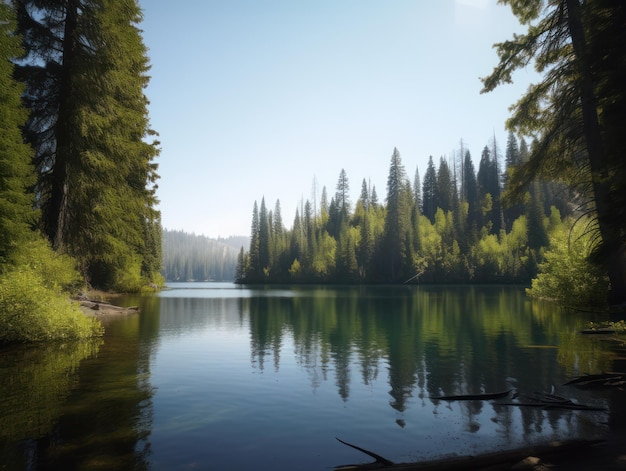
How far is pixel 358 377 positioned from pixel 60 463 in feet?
25.0

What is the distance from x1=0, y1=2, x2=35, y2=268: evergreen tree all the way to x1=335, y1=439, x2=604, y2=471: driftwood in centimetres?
1467

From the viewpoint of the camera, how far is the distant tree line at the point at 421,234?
308ft

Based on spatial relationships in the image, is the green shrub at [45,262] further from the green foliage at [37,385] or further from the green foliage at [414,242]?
the green foliage at [414,242]

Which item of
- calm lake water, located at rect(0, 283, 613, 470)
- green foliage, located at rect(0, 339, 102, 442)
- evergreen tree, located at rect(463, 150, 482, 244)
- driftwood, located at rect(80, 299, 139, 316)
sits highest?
evergreen tree, located at rect(463, 150, 482, 244)

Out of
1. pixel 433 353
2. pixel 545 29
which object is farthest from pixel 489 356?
pixel 545 29

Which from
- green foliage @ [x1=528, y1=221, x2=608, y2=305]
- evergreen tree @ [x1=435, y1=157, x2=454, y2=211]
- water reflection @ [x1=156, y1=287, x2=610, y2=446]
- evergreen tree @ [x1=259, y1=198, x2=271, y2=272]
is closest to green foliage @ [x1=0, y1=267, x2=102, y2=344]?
water reflection @ [x1=156, y1=287, x2=610, y2=446]

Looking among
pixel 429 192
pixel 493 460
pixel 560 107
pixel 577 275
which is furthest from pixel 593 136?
pixel 429 192

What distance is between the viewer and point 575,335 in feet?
57.0

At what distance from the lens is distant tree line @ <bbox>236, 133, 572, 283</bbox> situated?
9388 cm

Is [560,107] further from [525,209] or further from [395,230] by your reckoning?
[525,209]

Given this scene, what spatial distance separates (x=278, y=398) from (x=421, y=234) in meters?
95.4

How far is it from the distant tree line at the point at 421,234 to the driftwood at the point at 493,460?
75.9 metres

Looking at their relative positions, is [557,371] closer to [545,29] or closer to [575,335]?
[575,335]

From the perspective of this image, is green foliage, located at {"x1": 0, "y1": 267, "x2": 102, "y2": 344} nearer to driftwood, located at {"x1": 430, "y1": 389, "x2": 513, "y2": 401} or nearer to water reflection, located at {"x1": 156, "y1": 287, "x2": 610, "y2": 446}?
water reflection, located at {"x1": 156, "y1": 287, "x2": 610, "y2": 446}
